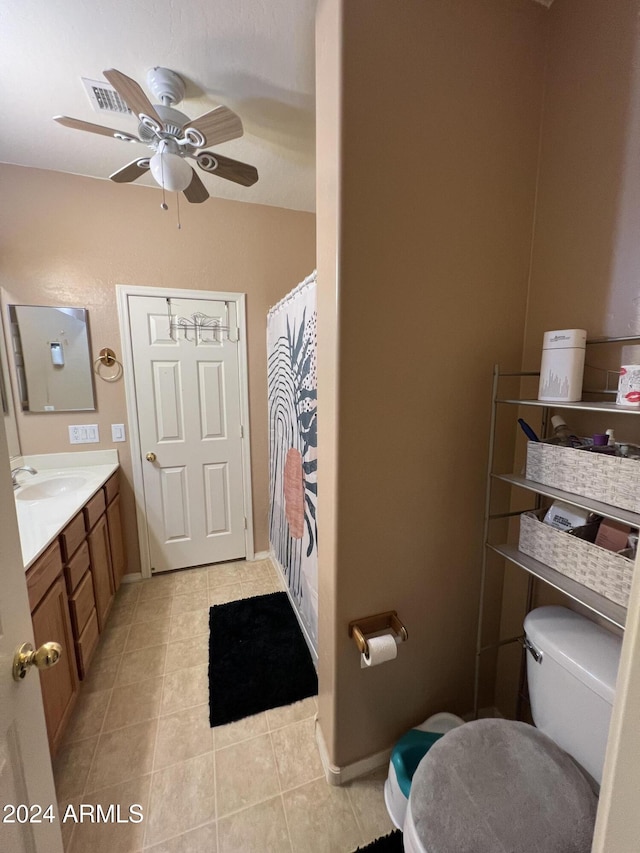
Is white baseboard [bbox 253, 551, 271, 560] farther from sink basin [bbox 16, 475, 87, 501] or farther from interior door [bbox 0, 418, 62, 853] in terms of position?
interior door [bbox 0, 418, 62, 853]

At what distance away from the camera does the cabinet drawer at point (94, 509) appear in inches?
67.7

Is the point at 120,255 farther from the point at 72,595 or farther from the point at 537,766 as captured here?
the point at 537,766

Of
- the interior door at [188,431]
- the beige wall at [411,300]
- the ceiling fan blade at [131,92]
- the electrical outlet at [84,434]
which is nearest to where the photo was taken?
the beige wall at [411,300]

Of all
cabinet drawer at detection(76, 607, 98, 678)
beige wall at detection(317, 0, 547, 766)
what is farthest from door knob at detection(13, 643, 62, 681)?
cabinet drawer at detection(76, 607, 98, 678)

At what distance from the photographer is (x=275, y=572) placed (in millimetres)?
2582

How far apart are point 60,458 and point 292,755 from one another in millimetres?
2140

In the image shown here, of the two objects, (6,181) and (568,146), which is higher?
(6,181)

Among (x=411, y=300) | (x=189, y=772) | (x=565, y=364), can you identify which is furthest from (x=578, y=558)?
(x=189, y=772)

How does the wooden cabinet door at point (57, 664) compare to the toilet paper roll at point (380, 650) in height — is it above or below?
below

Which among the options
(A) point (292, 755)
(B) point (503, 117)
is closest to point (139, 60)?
(B) point (503, 117)

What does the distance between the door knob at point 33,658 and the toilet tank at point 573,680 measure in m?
1.25

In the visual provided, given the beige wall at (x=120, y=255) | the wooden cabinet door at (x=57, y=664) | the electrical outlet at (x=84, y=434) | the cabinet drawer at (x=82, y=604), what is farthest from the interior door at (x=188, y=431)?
the wooden cabinet door at (x=57, y=664)

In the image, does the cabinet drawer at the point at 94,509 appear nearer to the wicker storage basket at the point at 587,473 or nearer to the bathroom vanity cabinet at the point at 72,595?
the bathroom vanity cabinet at the point at 72,595

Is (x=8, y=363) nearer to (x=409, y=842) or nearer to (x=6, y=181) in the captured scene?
(x=6, y=181)
